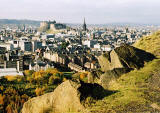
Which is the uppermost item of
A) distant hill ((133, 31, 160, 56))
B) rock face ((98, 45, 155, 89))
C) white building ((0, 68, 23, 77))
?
distant hill ((133, 31, 160, 56))

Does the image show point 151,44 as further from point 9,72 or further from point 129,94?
point 9,72

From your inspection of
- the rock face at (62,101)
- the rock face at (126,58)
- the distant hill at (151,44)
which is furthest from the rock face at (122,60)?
the rock face at (62,101)

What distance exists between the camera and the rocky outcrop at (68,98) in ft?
32.2

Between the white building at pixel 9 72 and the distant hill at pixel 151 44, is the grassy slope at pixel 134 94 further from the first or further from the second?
the white building at pixel 9 72

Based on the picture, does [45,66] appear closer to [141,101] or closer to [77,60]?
[77,60]

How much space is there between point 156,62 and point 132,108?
6.75 meters

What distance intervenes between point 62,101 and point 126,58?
656cm

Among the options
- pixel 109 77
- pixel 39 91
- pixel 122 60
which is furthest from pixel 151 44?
pixel 39 91

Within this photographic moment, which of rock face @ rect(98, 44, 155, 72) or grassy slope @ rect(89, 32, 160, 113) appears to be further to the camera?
rock face @ rect(98, 44, 155, 72)

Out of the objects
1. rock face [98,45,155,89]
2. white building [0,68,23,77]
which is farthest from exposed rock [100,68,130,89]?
white building [0,68,23,77]

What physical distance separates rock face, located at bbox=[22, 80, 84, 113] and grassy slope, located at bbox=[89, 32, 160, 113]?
0.69 metres

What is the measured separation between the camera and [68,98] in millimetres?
10086

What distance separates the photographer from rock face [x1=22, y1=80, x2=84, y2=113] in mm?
9859

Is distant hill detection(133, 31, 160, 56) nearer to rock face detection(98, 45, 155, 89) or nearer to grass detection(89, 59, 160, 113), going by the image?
rock face detection(98, 45, 155, 89)
